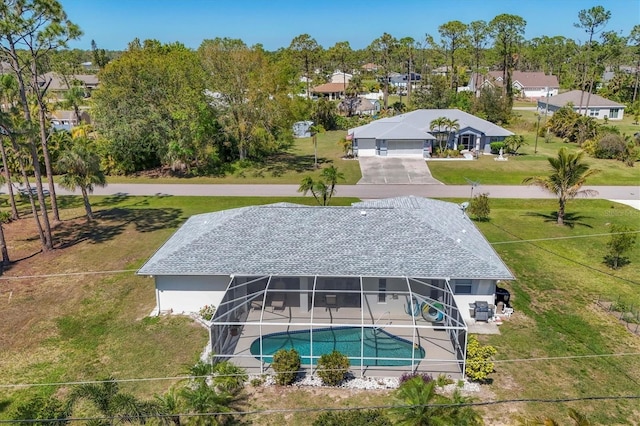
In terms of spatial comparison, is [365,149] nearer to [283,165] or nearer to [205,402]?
[283,165]

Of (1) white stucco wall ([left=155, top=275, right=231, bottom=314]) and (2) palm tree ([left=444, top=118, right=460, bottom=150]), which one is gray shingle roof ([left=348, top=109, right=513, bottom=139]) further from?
(1) white stucco wall ([left=155, top=275, right=231, bottom=314])

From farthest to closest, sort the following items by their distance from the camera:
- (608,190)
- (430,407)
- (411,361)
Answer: (608,190) → (411,361) → (430,407)

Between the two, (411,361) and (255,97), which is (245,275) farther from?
(255,97)

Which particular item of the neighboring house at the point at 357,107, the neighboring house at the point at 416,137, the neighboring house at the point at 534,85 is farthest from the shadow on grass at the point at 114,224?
the neighboring house at the point at 534,85

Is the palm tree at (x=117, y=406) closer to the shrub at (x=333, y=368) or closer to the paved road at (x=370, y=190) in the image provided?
the shrub at (x=333, y=368)

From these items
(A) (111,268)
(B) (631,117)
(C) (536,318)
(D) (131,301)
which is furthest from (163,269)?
(B) (631,117)

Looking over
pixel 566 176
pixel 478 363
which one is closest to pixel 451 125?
pixel 566 176
